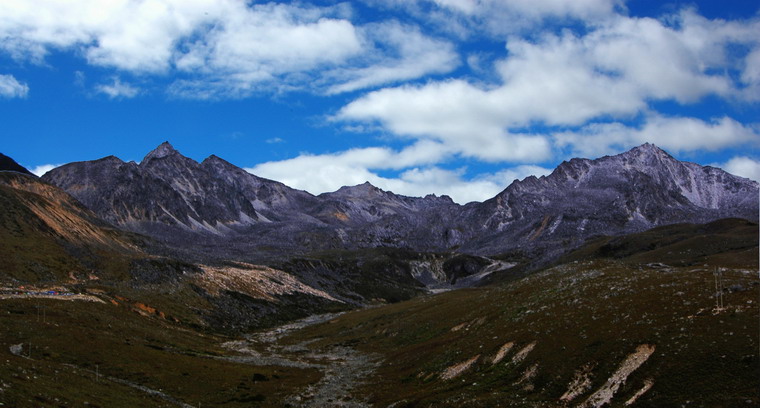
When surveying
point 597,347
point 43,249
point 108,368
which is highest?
point 43,249

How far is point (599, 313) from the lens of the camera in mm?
58125

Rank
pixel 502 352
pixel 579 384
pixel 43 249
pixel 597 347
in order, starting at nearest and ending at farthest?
pixel 579 384, pixel 597 347, pixel 502 352, pixel 43 249

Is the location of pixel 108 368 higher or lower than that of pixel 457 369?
higher

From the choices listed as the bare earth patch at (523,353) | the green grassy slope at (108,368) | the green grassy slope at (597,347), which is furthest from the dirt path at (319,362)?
the bare earth patch at (523,353)

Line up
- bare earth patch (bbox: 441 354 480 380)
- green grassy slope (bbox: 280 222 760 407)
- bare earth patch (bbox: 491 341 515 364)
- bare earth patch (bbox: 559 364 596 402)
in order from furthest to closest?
bare earth patch (bbox: 441 354 480 380), bare earth patch (bbox: 491 341 515 364), bare earth patch (bbox: 559 364 596 402), green grassy slope (bbox: 280 222 760 407)

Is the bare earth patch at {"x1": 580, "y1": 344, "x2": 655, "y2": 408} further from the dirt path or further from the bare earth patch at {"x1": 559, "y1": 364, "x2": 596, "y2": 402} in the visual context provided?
the dirt path

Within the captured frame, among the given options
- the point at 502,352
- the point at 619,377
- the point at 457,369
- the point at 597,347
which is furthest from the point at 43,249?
the point at 619,377

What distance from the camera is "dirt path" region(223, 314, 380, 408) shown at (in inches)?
2422

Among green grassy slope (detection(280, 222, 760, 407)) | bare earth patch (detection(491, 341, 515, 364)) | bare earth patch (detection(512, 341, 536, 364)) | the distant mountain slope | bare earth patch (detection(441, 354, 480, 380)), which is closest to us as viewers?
green grassy slope (detection(280, 222, 760, 407))

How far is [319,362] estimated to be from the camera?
313 ft

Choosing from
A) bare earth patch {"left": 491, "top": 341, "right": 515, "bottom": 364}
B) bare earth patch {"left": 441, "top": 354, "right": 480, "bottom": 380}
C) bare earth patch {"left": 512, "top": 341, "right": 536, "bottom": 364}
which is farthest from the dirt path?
bare earth patch {"left": 512, "top": 341, "right": 536, "bottom": 364}

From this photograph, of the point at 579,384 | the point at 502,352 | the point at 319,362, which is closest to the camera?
the point at 579,384

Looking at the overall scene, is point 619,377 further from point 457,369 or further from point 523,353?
point 457,369

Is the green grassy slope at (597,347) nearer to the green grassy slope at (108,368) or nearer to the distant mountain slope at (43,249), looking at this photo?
the green grassy slope at (108,368)
